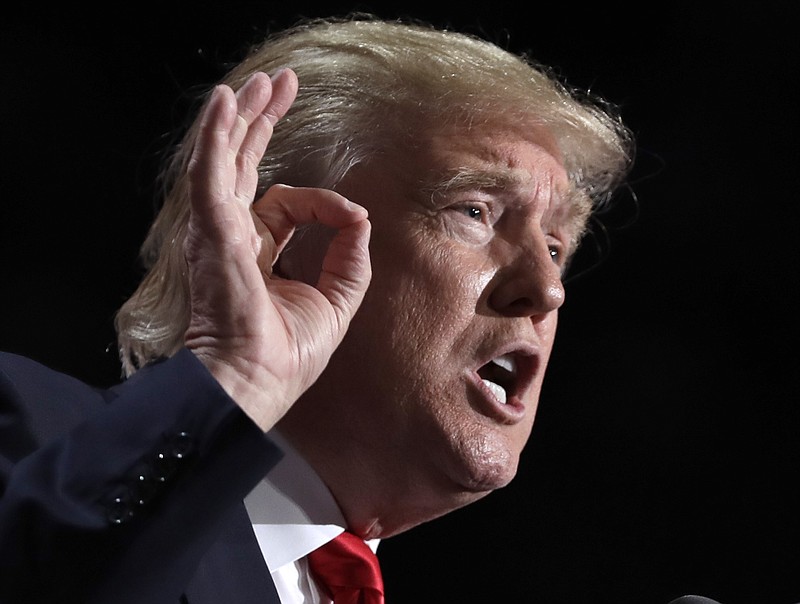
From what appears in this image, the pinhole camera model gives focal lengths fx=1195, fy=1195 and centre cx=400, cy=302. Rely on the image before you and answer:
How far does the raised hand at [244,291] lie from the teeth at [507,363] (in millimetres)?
386

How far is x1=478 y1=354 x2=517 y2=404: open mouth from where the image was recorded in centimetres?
170

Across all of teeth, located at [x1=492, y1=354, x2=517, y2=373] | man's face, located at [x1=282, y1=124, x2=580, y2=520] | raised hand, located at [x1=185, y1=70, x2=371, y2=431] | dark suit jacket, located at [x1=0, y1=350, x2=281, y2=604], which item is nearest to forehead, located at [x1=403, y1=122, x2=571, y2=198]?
man's face, located at [x1=282, y1=124, x2=580, y2=520]

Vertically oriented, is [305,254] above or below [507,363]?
above

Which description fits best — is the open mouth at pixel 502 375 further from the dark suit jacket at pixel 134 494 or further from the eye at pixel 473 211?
the dark suit jacket at pixel 134 494

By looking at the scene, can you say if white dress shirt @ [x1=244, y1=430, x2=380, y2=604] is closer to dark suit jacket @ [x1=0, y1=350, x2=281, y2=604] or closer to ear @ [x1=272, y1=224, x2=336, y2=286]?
ear @ [x1=272, y1=224, x2=336, y2=286]

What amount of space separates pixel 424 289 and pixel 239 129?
43 cm

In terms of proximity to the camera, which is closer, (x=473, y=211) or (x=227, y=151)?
(x=227, y=151)

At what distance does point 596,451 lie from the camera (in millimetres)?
2510

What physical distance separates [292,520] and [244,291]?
492 millimetres

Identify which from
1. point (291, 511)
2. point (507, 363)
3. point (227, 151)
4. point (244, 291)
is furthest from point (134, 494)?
point (507, 363)

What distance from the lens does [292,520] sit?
1.59 m

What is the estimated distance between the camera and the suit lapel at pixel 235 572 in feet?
4.47

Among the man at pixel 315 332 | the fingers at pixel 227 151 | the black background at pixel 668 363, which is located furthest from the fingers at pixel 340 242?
the black background at pixel 668 363

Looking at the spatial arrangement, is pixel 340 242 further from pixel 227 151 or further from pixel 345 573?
pixel 345 573
